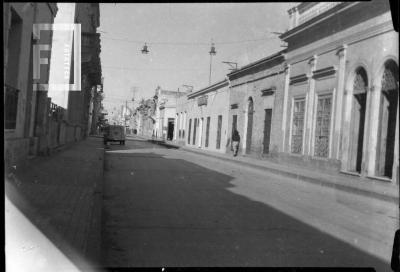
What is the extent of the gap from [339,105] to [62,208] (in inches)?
375

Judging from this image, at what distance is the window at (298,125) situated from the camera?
42.0 ft

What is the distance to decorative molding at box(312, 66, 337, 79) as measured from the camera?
1299 centimetres

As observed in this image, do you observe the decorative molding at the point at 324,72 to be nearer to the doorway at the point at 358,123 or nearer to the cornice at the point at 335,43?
the cornice at the point at 335,43

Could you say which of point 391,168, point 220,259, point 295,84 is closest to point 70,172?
point 220,259

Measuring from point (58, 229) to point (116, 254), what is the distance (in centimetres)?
58

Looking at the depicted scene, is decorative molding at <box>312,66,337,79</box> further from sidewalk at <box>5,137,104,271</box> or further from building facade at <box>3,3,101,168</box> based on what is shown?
sidewalk at <box>5,137,104,271</box>

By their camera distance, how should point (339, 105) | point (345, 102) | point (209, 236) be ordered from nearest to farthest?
point (209, 236)
point (345, 102)
point (339, 105)

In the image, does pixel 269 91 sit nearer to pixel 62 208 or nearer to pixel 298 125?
pixel 298 125

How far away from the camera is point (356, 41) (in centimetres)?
1168

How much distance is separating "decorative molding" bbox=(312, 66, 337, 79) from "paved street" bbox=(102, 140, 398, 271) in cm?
493

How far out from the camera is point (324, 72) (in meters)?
13.3

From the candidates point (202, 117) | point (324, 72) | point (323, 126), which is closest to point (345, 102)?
point (323, 126)

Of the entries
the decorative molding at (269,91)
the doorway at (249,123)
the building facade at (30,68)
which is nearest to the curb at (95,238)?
the building facade at (30,68)

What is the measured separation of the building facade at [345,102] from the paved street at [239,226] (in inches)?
91.1
